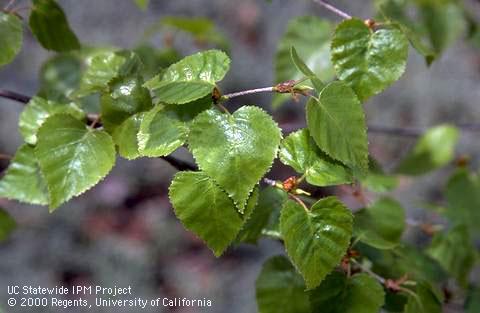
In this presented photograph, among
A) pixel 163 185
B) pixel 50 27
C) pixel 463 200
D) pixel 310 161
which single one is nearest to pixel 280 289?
pixel 310 161

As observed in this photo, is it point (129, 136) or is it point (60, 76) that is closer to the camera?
point (129, 136)

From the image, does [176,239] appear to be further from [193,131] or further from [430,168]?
[193,131]

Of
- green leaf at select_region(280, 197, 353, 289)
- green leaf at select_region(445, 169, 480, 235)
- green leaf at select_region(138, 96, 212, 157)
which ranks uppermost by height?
green leaf at select_region(138, 96, 212, 157)

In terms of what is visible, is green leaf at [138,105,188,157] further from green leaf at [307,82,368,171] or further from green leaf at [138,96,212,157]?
green leaf at [307,82,368,171]

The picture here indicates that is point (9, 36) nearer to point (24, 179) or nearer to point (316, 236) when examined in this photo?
point (24, 179)

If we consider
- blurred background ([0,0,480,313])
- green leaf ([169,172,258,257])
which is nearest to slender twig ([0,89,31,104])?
green leaf ([169,172,258,257])

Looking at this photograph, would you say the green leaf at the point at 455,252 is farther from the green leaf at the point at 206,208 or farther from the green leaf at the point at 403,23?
the green leaf at the point at 206,208
